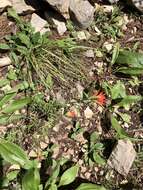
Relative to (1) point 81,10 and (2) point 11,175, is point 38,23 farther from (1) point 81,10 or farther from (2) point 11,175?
(2) point 11,175

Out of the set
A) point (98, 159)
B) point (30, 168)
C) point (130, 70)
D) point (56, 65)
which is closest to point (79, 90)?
point (56, 65)

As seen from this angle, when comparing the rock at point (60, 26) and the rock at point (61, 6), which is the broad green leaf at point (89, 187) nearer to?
the rock at point (60, 26)

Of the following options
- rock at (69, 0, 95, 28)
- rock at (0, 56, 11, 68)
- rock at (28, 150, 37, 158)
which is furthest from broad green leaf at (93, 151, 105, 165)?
rock at (69, 0, 95, 28)

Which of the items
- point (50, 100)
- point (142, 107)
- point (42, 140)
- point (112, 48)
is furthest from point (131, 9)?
point (42, 140)

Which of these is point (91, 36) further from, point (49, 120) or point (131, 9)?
point (49, 120)

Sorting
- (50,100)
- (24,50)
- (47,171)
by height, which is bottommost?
(47,171)
